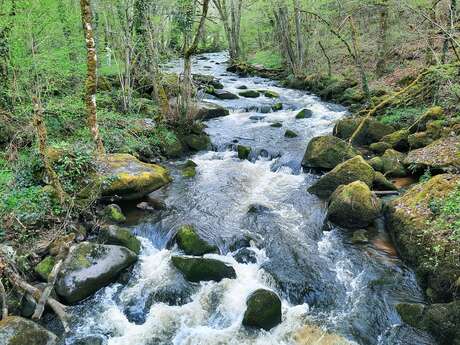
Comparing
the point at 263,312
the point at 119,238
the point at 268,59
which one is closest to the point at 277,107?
the point at 119,238

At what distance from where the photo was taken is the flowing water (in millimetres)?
6980

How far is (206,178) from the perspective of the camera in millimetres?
13438

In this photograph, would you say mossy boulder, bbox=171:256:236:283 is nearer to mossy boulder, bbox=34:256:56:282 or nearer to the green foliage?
mossy boulder, bbox=34:256:56:282

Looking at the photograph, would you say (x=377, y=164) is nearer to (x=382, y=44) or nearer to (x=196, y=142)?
(x=196, y=142)

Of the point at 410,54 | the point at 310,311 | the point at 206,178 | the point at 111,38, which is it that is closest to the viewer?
the point at 310,311

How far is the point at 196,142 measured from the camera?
1597 cm

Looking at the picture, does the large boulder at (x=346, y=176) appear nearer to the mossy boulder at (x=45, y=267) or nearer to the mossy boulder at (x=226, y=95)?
the mossy boulder at (x=45, y=267)

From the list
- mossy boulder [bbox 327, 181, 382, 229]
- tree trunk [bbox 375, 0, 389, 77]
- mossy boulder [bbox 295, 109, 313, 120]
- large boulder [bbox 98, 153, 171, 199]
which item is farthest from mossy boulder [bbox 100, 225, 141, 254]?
tree trunk [bbox 375, 0, 389, 77]

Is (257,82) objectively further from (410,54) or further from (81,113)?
(81,113)

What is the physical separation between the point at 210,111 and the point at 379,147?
353 inches

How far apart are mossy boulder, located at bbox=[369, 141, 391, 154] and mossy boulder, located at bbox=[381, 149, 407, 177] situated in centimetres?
114

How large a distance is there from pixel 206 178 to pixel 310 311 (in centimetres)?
695

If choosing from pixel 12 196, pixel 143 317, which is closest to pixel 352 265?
pixel 143 317

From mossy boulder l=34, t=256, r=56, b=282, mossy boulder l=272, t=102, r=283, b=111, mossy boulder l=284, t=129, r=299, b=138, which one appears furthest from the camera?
mossy boulder l=272, t=102, r=283, b=111
